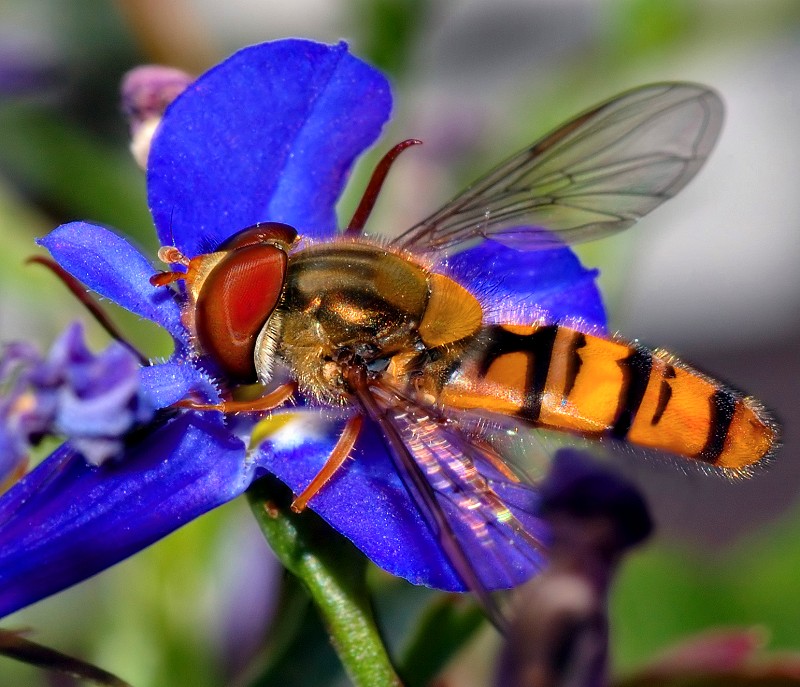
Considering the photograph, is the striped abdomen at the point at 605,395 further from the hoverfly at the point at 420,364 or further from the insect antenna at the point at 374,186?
the insect antenna at the point at 374,186

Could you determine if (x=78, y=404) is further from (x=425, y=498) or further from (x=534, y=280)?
(x=534, y=280)

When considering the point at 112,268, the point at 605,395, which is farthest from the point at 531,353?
the point at 112,268

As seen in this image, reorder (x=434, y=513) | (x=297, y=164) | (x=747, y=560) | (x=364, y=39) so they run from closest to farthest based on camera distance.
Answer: (x=434, y=513) < (x=297, y=164) < (x=364, y=39) < (x=747, y=560)

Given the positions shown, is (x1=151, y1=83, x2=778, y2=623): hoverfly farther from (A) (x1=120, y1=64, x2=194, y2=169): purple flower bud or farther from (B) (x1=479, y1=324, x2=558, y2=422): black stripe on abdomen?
(A) (x1=120, y1=64, x2=194, y2=169): purple flower bud

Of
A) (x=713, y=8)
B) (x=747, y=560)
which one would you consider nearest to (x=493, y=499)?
(x=747, y=560)

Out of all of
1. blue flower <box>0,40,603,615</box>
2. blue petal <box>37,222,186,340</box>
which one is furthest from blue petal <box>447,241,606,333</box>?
blue petal <box>37,222,186,340</box>

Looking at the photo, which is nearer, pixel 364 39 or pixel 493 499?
pixel 493 499

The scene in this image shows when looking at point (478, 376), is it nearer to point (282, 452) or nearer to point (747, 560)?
point (282, 452)
